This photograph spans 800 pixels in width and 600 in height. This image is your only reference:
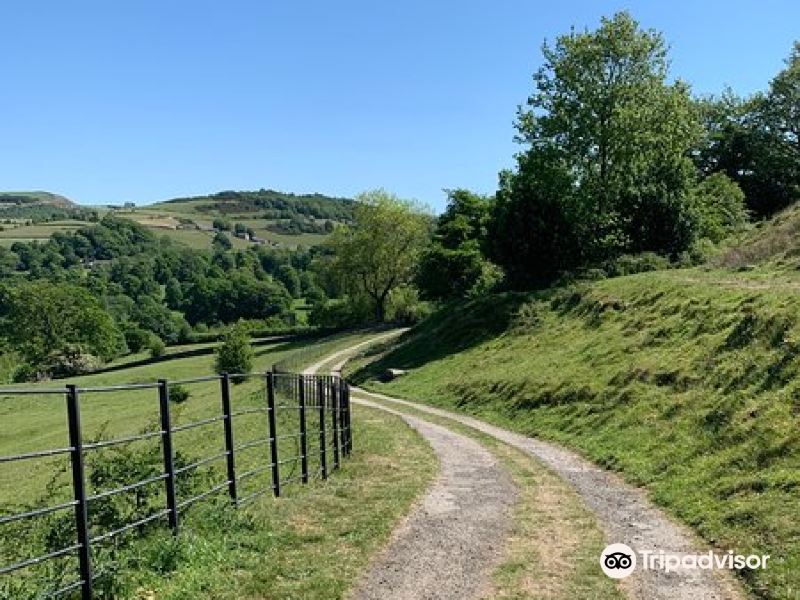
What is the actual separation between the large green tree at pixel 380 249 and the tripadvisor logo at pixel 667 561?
224 ft

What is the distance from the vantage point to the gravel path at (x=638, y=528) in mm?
7172

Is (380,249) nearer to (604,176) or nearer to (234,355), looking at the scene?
(234,355)

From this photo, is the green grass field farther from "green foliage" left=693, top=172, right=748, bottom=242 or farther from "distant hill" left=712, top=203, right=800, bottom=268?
"green foliage" left=693, top=172, right=748, bottom=242

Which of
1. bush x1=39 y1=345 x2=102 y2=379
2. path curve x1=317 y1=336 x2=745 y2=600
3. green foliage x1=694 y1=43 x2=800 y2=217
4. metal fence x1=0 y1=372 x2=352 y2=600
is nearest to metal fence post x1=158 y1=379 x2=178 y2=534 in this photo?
metal fence x1=0 y1=372 x2=352 y2=600

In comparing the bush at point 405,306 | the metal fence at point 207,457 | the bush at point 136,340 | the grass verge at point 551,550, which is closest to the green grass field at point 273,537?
the metal fence at point 207,457

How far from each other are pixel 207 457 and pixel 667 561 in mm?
8400

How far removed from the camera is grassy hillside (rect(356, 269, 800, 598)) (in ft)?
32.7

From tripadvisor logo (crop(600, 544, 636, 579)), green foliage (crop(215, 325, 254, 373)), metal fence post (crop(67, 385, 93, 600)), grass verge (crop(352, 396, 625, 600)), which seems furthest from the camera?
green foliage (crop(215, 325, 254, 373))

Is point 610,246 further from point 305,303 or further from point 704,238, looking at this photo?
point 305,303

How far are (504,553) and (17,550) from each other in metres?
5.66

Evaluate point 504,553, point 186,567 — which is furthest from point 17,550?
point 504,553

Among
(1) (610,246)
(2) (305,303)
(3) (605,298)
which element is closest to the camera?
(3) (605,298)

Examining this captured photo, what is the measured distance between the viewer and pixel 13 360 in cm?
10238

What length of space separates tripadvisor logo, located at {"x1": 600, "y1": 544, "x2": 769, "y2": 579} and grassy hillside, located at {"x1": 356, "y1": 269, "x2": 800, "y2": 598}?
229 millimetres
